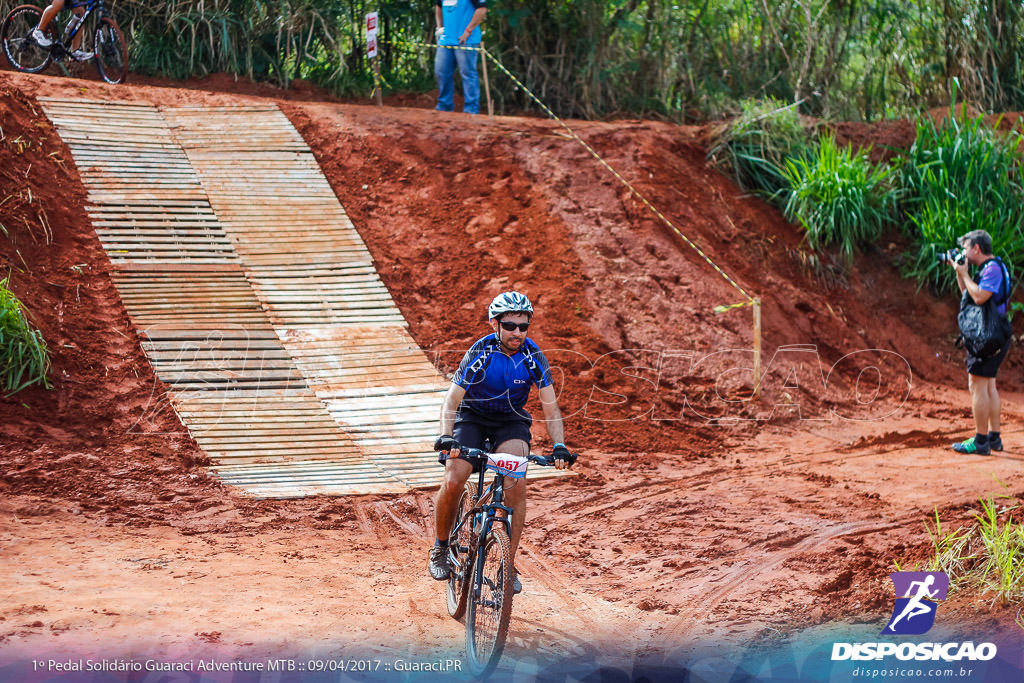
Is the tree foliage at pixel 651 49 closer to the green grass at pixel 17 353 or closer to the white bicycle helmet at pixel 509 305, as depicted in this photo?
the green grass at pixel 17 353

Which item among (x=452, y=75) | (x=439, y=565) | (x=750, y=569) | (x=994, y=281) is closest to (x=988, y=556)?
(x=750, y=569)

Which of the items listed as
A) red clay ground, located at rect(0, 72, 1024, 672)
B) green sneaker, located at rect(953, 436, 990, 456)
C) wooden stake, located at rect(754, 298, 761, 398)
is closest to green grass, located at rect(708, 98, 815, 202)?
red clay ground, located at rect(0, 72, 1024, 672)

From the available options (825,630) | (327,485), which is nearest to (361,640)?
(825,630)

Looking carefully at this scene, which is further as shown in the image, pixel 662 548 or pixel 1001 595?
pixel 662 548

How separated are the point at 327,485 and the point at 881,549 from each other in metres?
3.59

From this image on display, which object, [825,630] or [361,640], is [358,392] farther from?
[825,630]

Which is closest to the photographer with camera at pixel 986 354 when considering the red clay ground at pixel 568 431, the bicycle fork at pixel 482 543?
the red clay ground at pixel 568 431

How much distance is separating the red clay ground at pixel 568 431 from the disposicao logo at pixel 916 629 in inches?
4.4

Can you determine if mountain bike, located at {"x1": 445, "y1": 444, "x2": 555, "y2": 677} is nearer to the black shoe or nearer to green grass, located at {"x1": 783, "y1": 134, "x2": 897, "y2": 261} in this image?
the black shoe

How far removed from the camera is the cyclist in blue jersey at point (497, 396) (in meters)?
4.59

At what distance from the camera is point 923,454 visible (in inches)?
304

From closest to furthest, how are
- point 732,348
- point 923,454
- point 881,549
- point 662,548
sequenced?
point 881,549, point 662,548, point 923,454, point 732,348

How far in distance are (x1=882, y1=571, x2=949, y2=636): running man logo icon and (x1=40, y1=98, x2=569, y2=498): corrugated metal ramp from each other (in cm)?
320

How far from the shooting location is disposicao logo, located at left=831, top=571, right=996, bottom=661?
4.12 meters
